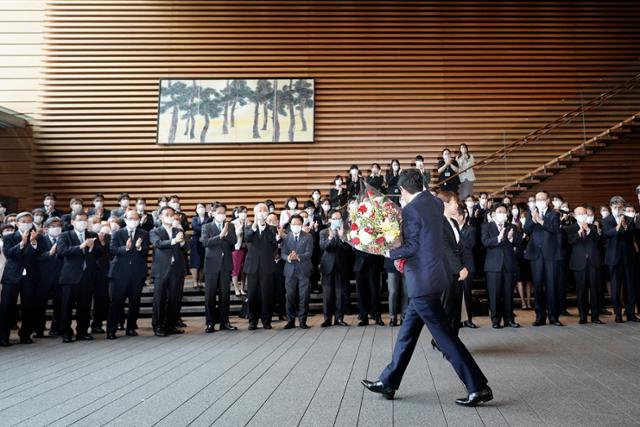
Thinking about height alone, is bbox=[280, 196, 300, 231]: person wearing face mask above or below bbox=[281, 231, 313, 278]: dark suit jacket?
above

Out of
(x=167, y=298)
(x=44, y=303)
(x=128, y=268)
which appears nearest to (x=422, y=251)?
(x=167, y=298)

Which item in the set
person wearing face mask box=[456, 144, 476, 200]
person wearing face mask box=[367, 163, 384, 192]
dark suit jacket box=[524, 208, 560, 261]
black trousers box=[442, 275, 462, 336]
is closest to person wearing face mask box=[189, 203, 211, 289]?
person wearing face mask box=[367, 163, 384, 192]

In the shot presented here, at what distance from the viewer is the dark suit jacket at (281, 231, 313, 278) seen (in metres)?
6.17

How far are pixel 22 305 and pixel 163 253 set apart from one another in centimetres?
180

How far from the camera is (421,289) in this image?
2773 mm

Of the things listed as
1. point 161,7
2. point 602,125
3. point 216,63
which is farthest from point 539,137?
point 161,7

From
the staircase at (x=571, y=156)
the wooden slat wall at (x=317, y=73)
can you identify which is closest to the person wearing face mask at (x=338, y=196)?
the wooden slat wall at (x=317, y=73)

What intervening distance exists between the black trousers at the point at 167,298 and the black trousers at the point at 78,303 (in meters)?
0.80

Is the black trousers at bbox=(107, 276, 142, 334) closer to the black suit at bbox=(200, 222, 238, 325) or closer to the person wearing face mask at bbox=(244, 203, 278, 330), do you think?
the black suit at bbox=(200, 222, 238, 325)

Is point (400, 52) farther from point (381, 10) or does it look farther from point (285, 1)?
point (285, 1)

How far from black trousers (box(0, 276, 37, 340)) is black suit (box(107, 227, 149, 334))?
0.98m

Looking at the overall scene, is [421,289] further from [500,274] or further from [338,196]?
[338,196]

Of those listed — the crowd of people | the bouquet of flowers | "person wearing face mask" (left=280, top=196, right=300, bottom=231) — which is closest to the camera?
the bouquet of flowers

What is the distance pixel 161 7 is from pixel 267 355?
10.4 metres
